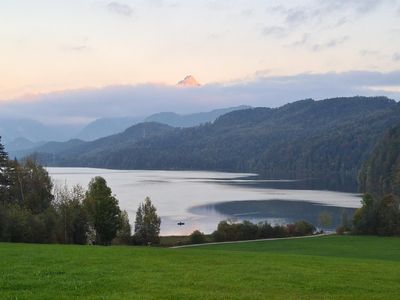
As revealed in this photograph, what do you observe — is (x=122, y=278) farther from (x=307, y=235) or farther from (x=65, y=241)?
(x=307, y=235)

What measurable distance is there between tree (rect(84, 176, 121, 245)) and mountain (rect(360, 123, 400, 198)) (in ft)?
332

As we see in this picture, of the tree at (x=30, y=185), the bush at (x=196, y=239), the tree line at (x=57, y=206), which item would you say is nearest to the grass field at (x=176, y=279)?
the tree line at (x=57, y=206)

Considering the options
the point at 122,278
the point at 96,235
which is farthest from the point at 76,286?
the point at 96,235

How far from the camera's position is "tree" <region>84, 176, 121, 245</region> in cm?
5631

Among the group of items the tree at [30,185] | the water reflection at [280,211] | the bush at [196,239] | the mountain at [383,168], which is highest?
the mountain at [383,168]

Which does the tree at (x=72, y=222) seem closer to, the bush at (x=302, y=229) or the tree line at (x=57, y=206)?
the tree line at (x=57, y=206)

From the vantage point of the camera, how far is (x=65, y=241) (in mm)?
51938

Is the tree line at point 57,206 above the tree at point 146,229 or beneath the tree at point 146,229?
above

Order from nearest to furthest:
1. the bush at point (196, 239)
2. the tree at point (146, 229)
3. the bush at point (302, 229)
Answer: the bush at point (196, 239) < the tree at point (146, 229) < the bush at point (302, 229)

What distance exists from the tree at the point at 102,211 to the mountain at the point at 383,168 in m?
101

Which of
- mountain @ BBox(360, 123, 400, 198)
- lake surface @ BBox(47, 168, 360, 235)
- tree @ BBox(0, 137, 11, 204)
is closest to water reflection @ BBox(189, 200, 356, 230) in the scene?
lake surface @ BBox(47, 168, 360, 235)

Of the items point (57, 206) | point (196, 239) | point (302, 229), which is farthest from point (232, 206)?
point (57, 206)

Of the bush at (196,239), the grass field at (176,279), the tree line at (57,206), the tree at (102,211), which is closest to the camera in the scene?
the grass field at (176,279)

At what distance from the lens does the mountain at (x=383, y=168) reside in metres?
146
